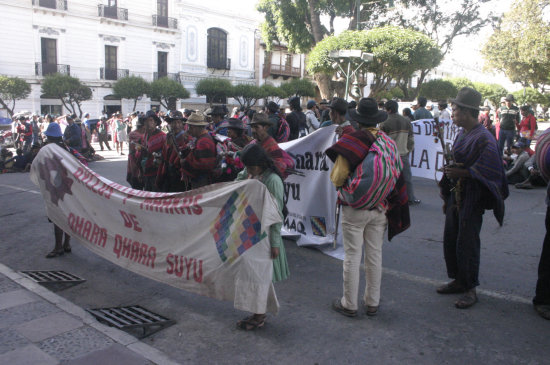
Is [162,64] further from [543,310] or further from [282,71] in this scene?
[543,310]

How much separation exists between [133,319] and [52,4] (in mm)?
34540

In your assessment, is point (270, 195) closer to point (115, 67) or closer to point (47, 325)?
point (47, 325)

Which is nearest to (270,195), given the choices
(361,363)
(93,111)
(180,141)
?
(361,363)

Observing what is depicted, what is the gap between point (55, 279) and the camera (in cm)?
479

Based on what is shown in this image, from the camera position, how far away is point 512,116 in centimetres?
1230

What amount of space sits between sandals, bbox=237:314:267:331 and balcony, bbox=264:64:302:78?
43.4m

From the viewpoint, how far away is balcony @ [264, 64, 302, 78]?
4541 cm

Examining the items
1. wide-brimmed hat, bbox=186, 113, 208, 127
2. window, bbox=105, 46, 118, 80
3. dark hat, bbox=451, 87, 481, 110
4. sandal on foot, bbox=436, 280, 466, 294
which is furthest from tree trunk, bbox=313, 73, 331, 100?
sandal on foot, bbox=436, 280, 466, 294

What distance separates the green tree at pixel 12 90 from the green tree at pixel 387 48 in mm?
18752

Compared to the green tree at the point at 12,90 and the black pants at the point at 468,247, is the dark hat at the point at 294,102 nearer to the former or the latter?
the black pants at the point at 468,247

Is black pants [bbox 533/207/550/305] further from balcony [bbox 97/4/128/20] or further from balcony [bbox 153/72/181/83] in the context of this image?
balcony [bbox 153/72/181/83]

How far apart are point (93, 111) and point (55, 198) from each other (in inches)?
1244

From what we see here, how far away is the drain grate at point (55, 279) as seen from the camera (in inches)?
184

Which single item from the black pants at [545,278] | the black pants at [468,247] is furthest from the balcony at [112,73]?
the black pants at [545,278]
